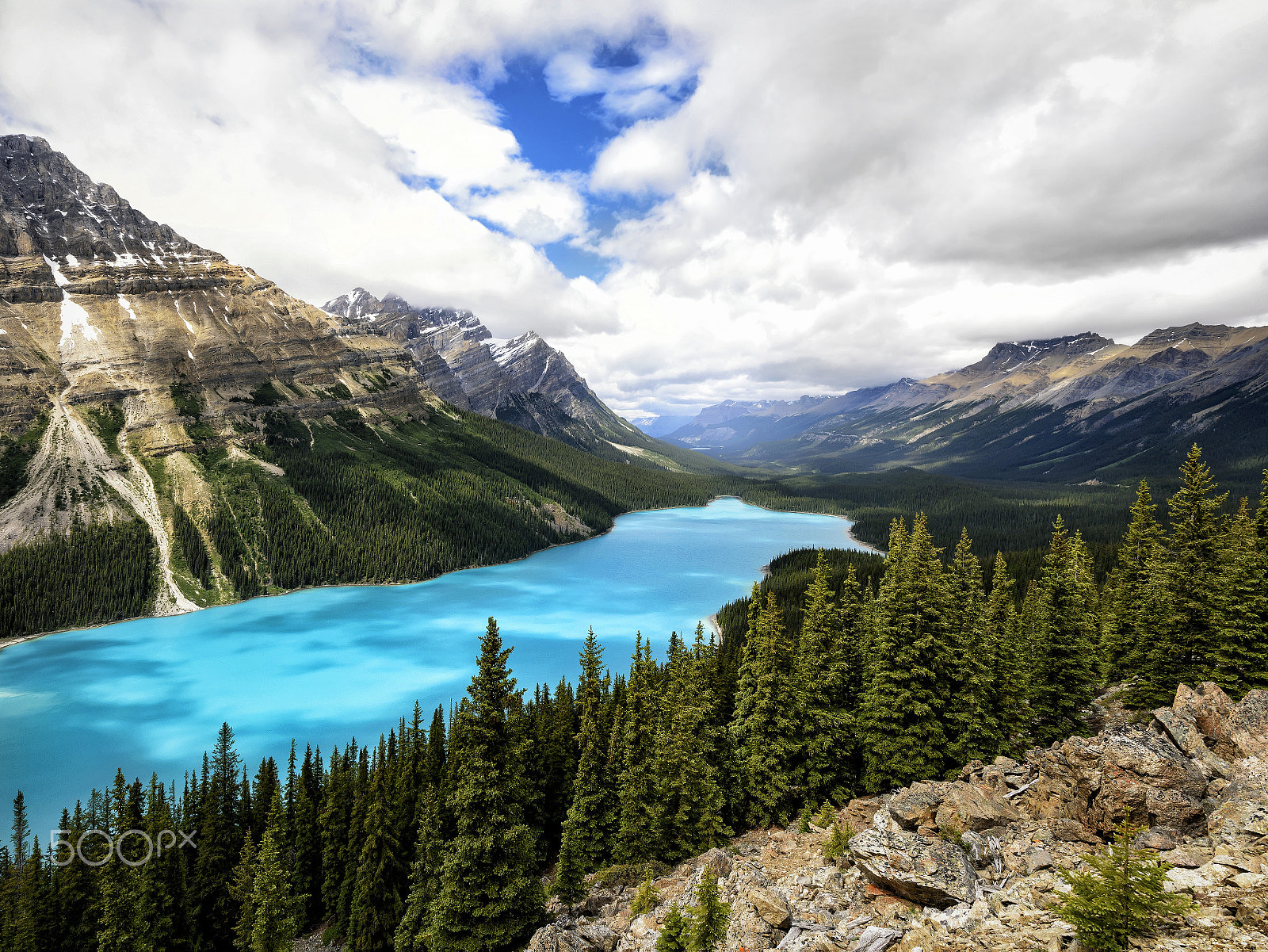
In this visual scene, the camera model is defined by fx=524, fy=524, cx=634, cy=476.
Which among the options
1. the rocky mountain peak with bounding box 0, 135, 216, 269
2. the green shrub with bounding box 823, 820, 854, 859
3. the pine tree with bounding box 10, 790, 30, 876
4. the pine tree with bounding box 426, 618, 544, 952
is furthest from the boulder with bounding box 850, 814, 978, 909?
the rocky mountain peak with bounding box 0, 135, 216, 269

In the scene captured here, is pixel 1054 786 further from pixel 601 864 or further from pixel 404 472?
pixel 404 472

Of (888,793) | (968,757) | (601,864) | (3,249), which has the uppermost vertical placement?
(3,249)

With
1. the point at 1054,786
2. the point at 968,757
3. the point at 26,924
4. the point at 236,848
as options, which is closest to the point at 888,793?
the point at 968,757

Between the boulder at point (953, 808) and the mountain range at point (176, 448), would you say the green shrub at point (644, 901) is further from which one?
the mountain range at point (176, 448)

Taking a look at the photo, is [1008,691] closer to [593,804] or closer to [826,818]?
[826,818]

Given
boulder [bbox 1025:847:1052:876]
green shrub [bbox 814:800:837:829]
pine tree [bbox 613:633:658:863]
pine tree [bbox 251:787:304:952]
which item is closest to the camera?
boulder [bbox 1025:847:1052:876]

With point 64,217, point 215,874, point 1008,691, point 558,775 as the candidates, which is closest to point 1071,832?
point 1008,691

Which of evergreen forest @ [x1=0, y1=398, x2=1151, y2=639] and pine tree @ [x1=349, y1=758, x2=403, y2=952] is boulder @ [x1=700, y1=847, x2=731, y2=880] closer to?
pine tree @ [x1=349, y1=758, x2=403, y2=952]
